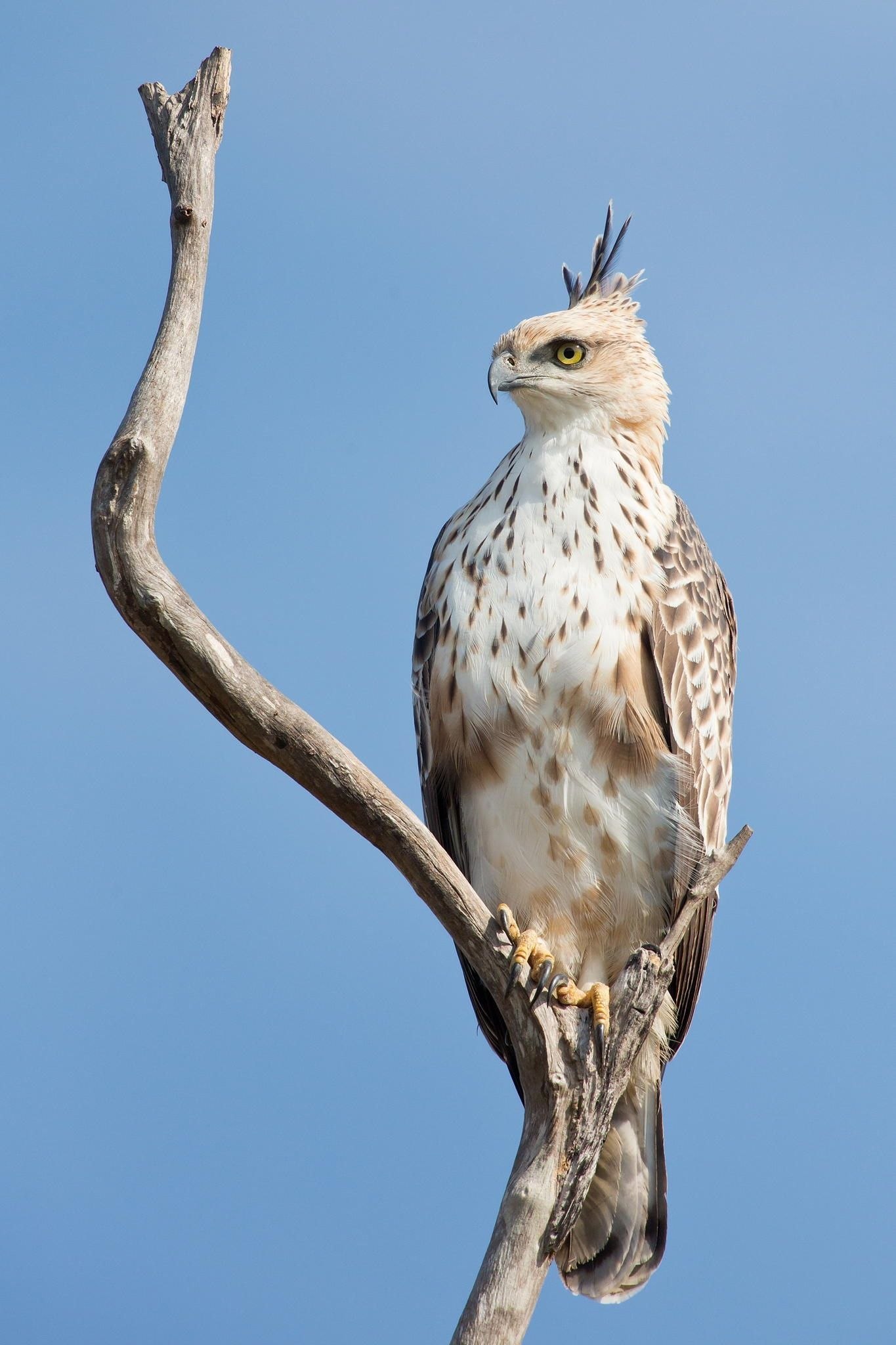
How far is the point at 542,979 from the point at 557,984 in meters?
0.12

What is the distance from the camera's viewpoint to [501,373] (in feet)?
17.5

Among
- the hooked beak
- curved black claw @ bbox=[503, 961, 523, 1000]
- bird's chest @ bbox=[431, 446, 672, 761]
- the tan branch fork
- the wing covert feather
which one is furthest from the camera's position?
the hooked beak

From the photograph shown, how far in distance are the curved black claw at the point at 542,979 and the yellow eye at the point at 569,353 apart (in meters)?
2.32

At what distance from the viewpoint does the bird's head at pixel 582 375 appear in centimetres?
534

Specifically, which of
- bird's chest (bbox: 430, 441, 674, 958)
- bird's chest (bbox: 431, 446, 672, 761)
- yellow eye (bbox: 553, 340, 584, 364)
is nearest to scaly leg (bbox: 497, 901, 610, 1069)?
bird's chest (bbox: 430, 441, 674, 958)

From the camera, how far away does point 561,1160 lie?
4.39 metres

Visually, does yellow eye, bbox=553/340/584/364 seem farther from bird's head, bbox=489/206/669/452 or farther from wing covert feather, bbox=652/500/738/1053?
wing covert feather, bbox=652/500/738/1053

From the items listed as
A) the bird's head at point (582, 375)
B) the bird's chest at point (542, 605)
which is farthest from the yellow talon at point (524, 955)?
the bird's head at point (582, 375)

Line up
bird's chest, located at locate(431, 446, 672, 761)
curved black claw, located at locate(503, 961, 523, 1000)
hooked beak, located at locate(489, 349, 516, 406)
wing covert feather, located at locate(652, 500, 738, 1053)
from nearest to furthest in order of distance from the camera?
curved black claw, located at locate(503, 961, 523, 1000)
bird's chest, located at locate(431, 446, 672, 761)
wing covert feather, located at locate(652, 500, 738, 1053)
hooked beak, located at locate(489, 349, 516, 406)

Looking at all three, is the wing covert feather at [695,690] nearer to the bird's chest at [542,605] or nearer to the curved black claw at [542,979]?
the bird's chest at [542,605]

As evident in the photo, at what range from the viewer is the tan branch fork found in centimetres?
378

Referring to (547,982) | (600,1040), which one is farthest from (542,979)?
(600,1040)

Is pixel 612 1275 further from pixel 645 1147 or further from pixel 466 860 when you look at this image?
pixel 466 860

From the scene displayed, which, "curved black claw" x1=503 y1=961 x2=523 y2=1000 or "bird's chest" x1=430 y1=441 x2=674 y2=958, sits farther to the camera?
"bird's chest" x1=430 y1=441 x2=674 y2=958
